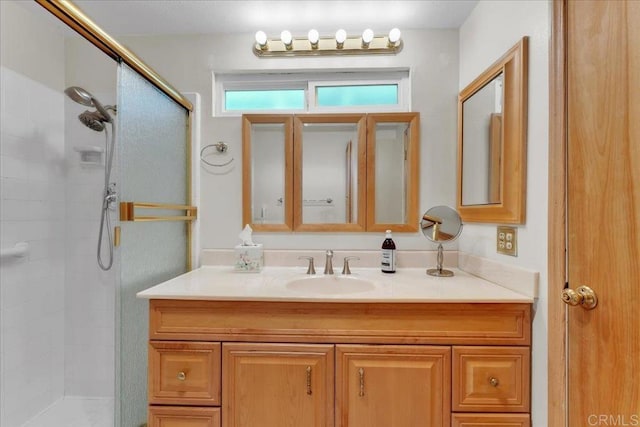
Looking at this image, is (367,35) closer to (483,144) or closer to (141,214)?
(483,144)

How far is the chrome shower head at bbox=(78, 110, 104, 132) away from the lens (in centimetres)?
143

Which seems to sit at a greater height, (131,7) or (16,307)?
(131,7)

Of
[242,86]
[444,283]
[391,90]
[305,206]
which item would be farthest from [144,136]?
[444,283]

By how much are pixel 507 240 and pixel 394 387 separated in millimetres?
741

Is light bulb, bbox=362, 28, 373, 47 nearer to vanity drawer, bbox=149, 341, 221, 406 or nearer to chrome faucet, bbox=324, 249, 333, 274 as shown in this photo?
chrome faucet, bbox=324, 249, 333, 274

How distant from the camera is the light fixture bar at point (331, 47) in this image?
152 centimetres

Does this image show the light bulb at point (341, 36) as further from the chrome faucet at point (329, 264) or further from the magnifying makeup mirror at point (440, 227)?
the chrome faucet at point (329, 264)

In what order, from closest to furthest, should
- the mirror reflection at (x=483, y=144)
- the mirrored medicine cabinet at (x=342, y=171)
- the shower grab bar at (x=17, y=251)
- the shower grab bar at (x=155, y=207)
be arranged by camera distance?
the shower grab bar at (x=155, y=207) → the mirror reflection at (x=483, y=144) → the shower grab bar at (x=17, y=251) → the mirrored medicine cabinet at (x=342, y=171)

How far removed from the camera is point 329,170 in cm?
154

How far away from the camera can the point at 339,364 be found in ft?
3.37

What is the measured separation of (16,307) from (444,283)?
209 centimetres

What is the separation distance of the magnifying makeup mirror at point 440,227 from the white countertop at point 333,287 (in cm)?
7

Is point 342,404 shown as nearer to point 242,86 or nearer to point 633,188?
point 633,188

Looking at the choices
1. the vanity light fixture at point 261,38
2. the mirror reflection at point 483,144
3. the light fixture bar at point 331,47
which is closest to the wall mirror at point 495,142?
the mirror reflection at point 483,144
